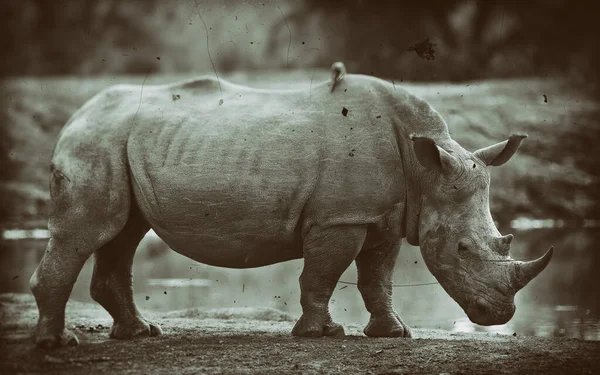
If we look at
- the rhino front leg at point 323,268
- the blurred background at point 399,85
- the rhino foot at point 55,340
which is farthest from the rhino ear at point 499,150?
the blurred background at point 399,85

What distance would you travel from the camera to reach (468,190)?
7.04 m

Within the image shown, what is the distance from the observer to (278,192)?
711cm

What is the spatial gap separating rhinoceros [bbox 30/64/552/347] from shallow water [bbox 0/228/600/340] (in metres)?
1.50

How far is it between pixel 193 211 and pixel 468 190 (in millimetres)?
2041

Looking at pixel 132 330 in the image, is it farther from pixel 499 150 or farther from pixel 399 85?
pixel 399 85

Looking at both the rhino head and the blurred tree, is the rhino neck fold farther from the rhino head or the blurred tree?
the blurred tree

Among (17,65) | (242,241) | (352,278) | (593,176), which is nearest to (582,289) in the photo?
(352,278)

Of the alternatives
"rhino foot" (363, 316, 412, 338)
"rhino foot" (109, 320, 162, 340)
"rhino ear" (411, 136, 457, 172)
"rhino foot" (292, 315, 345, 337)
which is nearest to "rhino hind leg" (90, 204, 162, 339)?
"rhino foot" (109, 320, 162, 340)

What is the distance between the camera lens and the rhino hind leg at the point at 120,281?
7.44 metres

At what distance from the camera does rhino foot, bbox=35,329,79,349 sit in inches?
257

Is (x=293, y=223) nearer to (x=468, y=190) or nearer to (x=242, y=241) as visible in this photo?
(x=242, y=241)

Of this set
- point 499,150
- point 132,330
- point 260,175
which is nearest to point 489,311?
point 499,150

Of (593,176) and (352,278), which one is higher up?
(593,176)

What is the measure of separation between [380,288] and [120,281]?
6.79ft
